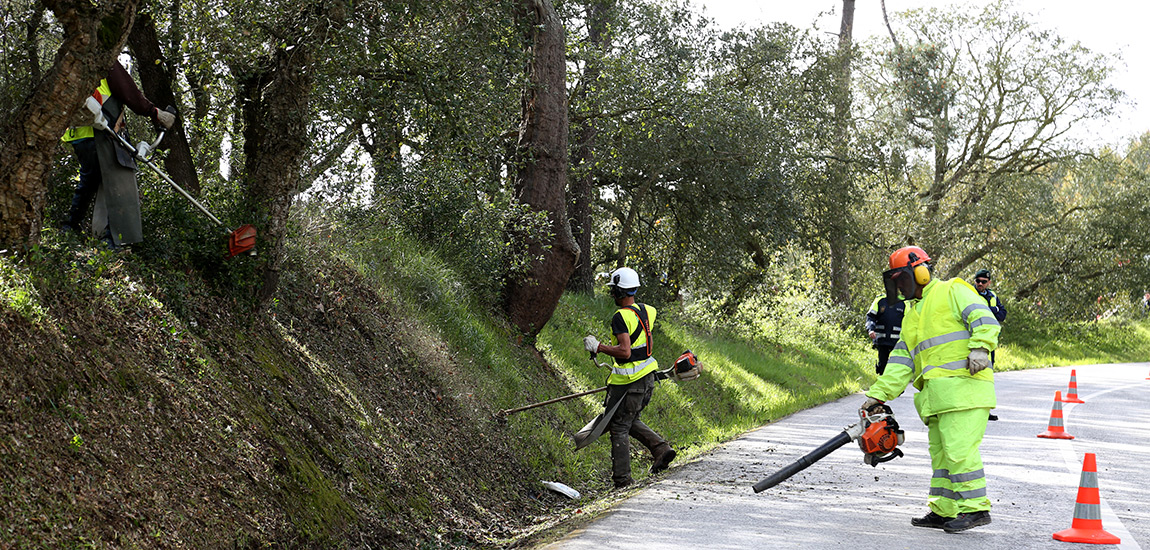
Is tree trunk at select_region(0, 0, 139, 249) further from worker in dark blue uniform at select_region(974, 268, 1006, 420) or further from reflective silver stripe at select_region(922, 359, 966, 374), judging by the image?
worker in dark blue uniform at select_region(974, 268, 1006, 420)

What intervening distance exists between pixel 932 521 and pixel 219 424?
444 centimetres

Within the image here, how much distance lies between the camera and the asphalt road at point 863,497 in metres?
6.01

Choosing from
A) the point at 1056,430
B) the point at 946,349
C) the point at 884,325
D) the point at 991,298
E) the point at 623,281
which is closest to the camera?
the point at 946,349

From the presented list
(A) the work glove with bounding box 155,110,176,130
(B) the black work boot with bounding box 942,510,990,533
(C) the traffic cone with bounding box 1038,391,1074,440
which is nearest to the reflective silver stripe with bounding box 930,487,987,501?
(B) the black work boot with bounding box 942,510,990,533

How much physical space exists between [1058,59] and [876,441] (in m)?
28.2

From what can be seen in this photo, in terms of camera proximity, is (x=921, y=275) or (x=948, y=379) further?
(x=921, y=275)

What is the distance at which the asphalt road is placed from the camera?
19.7ft

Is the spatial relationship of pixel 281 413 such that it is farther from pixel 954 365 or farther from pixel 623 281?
pixel 954 365

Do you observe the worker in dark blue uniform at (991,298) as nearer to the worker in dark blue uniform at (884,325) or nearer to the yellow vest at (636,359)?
the worker in dark blue uniform at (884,325)

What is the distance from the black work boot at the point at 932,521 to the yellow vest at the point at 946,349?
664 mm

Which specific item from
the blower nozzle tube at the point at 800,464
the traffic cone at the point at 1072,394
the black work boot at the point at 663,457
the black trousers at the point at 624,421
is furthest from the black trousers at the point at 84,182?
the traffic cone at the point at 1072,394

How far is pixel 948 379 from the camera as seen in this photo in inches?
257

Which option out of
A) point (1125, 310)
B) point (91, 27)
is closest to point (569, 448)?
point (91, 27)

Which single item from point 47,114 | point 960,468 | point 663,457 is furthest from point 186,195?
point 960,468
